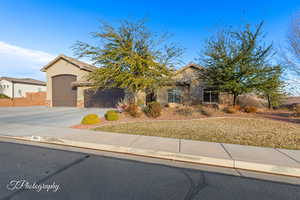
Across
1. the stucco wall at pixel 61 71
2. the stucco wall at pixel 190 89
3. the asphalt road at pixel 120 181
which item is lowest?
the asphalt road at pixel 120 181

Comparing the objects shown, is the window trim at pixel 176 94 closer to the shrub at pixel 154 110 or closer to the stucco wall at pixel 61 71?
the shrub at pixel 154 110

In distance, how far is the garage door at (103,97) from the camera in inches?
560

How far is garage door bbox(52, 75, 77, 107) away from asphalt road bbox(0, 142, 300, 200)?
1335 centimetres

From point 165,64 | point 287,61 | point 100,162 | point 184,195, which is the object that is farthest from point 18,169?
point 287,61

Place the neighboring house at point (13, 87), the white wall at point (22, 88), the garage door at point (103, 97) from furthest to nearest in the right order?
the white wall at point (22, 88) < the neighboring house at point (13, 87) < the garage door at point (103, 97)

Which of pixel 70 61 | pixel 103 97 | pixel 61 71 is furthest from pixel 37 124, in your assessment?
pixel 61 71

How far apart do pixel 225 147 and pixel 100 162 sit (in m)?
3.84

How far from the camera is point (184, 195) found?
2.17m

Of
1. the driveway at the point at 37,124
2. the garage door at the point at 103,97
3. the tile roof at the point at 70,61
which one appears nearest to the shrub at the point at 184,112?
the driveway at the point at 37,124

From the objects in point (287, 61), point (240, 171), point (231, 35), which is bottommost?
point (240, 171)

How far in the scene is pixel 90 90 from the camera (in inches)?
571

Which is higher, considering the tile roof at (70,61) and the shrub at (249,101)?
the tile roof at (70,61)

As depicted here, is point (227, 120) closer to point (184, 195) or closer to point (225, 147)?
point (225, 147)

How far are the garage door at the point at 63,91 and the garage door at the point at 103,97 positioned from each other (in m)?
1.96
